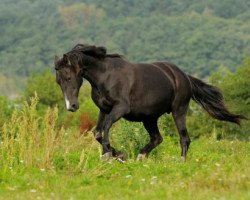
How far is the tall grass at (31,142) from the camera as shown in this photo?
37.1ft

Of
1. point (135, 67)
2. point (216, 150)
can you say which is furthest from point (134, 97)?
point (216, 150)

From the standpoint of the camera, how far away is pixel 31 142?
38.1 ft

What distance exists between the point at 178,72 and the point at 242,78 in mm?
37470

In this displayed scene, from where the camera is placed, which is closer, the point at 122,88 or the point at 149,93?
the point at 122,88

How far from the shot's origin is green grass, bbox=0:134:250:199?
8.84 metres

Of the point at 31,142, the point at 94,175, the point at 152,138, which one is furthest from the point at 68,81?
the point at 152,138

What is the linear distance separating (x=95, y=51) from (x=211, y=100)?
3.47 metres

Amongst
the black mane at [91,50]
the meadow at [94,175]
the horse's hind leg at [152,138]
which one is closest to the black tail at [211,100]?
the horse's hind leg at [152,138]

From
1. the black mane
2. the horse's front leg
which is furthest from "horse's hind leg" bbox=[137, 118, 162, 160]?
the black mane

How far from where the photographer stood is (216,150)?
59.1 ft

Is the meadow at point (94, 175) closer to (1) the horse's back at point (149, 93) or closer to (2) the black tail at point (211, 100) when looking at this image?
(1) the horse's back at point (149, 93)

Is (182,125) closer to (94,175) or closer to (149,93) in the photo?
(149,93)

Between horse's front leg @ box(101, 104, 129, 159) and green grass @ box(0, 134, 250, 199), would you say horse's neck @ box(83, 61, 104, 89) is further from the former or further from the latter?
green grass @ box(0, 134, 250, 199)

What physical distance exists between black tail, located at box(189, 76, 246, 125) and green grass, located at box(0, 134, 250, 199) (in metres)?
2.46
